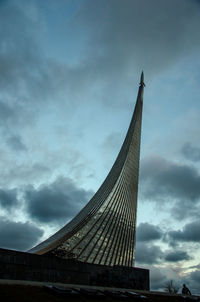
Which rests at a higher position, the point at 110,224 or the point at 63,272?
the point at 110,224

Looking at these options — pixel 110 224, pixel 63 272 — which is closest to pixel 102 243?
pixel 110 224

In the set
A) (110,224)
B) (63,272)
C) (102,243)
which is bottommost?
(63,272)

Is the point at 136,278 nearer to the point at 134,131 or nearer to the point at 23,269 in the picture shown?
the point at 23,269

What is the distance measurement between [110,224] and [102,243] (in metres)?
1.96

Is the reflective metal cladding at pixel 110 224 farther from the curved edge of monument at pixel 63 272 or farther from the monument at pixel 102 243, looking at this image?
the curved edge of monument at pixel 63 272

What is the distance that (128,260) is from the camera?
A: 2338 cm

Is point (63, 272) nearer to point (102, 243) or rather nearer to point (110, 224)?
point (102, 243)

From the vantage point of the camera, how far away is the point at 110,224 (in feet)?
73.6

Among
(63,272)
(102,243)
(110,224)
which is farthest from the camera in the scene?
(110,224)

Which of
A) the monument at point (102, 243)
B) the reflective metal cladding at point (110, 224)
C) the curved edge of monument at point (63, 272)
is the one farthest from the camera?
the reflective metal cladding at point (110, 224)

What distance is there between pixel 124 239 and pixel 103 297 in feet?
51.2

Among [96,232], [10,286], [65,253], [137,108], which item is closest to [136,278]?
[65,253]

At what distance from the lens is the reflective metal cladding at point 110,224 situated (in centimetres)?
1856

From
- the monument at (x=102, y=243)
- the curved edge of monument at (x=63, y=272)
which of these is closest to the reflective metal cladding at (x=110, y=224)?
the monument at (x=102, y=243)
